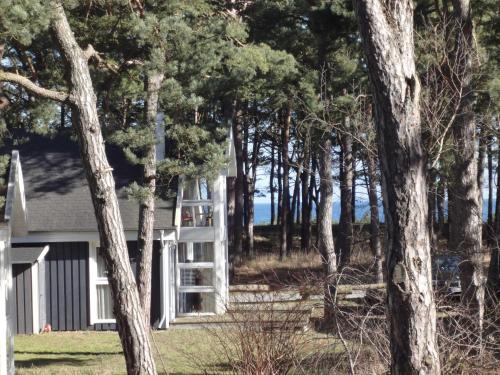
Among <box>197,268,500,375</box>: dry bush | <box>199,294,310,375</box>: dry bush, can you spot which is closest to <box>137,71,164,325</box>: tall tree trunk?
<box>197,268,500,375</box>: dry bush

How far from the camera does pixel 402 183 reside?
6078 mm

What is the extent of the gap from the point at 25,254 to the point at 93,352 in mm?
3520

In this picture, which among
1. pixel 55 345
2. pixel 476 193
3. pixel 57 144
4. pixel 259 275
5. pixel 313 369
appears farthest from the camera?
pixel 259 275

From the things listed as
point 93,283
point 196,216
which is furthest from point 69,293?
point 196,216

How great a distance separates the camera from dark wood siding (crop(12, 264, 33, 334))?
18422 mm

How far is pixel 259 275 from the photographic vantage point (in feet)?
107

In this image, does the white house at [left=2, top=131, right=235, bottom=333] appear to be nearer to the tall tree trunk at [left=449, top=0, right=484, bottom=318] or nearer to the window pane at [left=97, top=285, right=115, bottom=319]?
the window pane at [left=97, top=285, right=115, bottom=319]

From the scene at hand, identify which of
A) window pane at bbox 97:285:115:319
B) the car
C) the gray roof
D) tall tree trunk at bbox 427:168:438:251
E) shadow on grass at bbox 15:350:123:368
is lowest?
shadow on grass at bbox 15:350:123:368

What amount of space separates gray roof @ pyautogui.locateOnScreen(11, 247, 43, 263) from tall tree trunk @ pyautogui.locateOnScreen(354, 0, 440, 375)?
43.3 ft

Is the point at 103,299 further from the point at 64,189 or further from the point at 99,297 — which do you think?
the point at 64,189

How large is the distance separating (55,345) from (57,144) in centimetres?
760

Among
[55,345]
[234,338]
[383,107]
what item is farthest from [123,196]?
[383,107]

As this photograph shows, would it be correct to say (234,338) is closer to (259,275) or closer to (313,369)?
(313,369)

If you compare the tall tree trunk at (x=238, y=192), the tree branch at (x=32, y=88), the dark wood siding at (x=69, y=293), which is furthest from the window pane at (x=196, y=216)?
the tree branch at (x=32, y=88)
